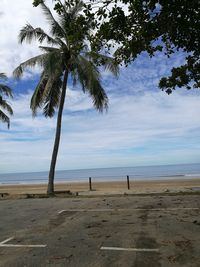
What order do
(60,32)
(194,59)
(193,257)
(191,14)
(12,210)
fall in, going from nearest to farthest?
(193,257) < (191,14) < (194,59) < (12,210) < (60,32)

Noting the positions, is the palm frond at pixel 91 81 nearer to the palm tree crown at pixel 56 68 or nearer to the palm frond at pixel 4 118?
the palm tree crown at pixel 56 68

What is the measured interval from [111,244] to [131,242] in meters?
0.40

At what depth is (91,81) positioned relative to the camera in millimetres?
21344

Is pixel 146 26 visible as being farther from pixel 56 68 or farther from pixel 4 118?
pixel 4 118

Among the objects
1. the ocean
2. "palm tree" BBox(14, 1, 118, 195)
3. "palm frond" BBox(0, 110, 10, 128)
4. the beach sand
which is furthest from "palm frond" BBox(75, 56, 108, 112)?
the ocean

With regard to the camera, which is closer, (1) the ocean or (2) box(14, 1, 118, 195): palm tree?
(2) box(14, 1, 118, 195): palm tree

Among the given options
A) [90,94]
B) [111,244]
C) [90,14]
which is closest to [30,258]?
[111,244]

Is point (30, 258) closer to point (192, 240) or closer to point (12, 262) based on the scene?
point (12, 262)

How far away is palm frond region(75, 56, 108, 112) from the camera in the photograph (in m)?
21.4

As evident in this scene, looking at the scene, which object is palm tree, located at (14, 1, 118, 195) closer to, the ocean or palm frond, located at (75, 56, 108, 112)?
palm frond, located at (75, 56, 108, 112)

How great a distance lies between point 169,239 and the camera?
793 cm

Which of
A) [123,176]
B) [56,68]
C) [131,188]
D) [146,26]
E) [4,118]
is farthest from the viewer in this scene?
[123,176]

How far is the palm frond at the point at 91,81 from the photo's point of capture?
70.1 ft

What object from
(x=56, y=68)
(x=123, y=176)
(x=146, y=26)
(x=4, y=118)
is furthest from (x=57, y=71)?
(x=123, y=176)
